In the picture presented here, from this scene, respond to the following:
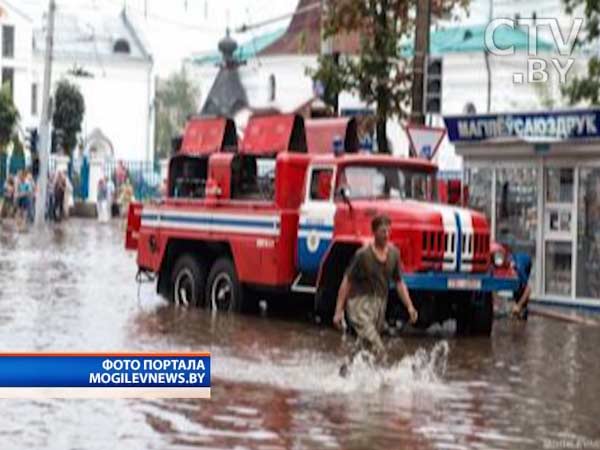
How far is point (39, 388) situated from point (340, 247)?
1021cm

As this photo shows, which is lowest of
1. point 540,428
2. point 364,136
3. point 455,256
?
point 540,428

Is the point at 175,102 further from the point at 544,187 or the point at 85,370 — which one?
the point at 85,370

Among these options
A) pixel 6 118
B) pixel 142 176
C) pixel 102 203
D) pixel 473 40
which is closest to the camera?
pixel 102 203

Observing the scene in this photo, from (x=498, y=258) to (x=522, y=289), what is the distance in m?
2.34

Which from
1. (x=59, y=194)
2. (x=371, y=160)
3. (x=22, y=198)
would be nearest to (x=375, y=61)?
(x=371, y=160)

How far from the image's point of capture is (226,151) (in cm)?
2291

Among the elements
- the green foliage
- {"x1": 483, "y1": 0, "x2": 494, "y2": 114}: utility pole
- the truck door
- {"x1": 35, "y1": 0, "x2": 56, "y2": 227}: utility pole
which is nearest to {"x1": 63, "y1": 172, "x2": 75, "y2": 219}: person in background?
{"x1": 35, "y1": 0, "x2": 56, "y2": 227}: utility pole

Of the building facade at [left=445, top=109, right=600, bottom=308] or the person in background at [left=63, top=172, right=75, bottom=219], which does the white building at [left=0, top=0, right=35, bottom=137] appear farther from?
the building facade at [left=445, top=109, right=600, bottom=308]

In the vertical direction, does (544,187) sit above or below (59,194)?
above

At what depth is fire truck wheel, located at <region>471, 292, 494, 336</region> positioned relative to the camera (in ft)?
66.0

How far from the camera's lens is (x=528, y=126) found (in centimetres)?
2488

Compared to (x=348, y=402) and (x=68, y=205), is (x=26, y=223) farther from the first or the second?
(x=348, y=402)

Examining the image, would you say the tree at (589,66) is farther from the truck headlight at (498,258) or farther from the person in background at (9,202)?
the person in background at (9,202)

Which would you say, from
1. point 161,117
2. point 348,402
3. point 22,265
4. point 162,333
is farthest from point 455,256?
point 161,117
